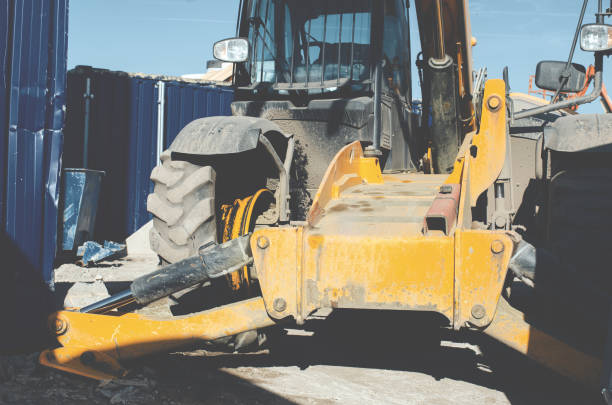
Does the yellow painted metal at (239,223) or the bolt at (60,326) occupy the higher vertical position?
the yellow painted metal at (239,223)

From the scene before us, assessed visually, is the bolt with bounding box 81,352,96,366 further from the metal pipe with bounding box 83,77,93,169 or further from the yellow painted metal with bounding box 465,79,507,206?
the metal pipe with bounding box 83,77,93,169

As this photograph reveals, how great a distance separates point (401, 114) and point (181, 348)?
9.74 feet

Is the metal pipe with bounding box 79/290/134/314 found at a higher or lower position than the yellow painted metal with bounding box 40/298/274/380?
higher

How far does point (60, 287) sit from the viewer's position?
18.2 feet

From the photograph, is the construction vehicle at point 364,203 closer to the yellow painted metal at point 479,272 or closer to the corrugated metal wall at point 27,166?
the yellow painted metal at point 479,272

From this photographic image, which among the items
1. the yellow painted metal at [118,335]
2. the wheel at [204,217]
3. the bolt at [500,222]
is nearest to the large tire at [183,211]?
the wheel at [204,217]

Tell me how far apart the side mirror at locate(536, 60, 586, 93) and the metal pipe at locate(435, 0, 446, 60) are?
753 mm

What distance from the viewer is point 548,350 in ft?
9.27

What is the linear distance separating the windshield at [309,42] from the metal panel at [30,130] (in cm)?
151

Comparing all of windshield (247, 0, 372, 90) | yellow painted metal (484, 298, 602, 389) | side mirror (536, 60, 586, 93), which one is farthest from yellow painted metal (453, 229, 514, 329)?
side mirror (536, 60, 586, 93)

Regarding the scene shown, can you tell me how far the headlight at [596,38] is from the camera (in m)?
4.25

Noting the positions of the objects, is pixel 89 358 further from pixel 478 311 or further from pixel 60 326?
pixel 478 311

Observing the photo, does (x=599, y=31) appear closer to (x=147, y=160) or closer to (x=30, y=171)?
(x=30, y=171)

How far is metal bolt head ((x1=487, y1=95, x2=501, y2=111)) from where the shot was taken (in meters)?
3.94
